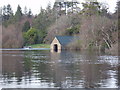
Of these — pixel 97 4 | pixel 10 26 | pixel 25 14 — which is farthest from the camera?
pixel 25 14

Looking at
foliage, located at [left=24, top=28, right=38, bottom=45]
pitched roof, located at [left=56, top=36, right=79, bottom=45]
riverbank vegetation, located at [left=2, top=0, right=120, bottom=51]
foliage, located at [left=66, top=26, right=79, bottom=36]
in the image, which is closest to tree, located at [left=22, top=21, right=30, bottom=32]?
riverbank vegetation, located at [left=2, top=0, right=120, bottom=51]

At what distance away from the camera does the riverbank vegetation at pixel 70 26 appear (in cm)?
5044

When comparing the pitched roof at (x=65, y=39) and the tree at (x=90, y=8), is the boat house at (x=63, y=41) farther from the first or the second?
the tree at (x=90, y=8)

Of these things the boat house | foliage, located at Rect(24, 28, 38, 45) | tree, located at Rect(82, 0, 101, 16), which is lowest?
the boat house

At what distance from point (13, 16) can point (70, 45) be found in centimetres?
3538

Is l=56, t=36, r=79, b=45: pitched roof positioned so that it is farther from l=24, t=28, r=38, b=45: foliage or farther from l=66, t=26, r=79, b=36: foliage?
l=24, t=28, r=38, b=45: foliage

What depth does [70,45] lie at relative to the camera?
60344 millimetres

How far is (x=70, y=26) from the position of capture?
6875cm

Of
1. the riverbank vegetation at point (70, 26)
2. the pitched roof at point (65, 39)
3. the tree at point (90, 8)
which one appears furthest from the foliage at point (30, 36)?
the tree at point (90, 8)

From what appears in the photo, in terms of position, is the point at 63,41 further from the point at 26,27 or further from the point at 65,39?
the point at 26,27

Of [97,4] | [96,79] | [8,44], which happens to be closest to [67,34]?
[97,4]

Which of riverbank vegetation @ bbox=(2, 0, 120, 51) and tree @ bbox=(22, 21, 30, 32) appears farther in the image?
tree @ bbox=(22, 21, 30, 32)

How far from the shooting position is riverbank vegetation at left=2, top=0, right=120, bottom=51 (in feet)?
165

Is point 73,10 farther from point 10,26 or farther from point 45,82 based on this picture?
point 45,82
